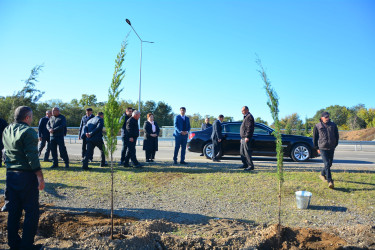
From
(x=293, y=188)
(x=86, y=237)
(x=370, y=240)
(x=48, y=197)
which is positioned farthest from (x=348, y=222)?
(x=48, y=197)

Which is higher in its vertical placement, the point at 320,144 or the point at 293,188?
the point at 320,144

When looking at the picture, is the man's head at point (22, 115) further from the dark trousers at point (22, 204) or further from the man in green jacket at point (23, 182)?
the dark trousers at point (22, 204)

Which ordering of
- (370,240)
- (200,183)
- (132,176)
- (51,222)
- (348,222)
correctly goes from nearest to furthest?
(370,240) → (51,222) → (348,222) → (200,183) → (132,176)

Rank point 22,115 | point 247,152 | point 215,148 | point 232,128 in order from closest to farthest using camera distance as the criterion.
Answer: point 22,115 → point 247,152 → point 215,148 → point 232,128

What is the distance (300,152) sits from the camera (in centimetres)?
1145

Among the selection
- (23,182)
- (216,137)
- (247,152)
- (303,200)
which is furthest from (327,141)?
(23,182)

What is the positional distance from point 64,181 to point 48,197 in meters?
1.35

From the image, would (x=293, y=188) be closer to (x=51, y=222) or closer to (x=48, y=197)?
(x=51, y=222)

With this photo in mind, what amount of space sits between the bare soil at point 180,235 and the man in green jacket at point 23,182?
0.95 feet

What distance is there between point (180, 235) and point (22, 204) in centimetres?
224

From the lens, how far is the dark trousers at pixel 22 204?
11.4 ft

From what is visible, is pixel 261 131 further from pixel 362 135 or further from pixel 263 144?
pixel 362 135

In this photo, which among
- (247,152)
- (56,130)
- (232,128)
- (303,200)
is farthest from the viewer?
(232,128)

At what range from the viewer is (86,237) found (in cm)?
388
